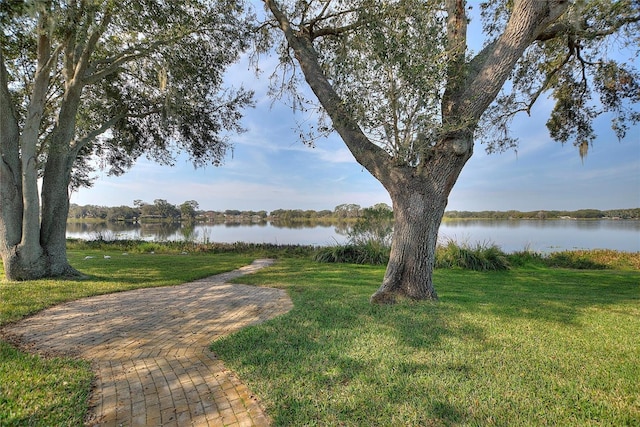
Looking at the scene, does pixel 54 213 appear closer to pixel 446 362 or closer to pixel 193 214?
pixel 446 362

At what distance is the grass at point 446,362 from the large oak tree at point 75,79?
232 inches

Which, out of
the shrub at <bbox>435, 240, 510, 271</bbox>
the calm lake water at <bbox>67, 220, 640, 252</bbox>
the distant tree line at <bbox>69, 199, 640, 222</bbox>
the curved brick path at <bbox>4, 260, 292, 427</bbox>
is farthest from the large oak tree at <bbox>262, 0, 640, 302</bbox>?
the distant tree line at <bbox>69, 199, 640, 222</bbox>

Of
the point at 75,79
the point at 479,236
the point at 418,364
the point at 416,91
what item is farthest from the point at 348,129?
the point at 479,236

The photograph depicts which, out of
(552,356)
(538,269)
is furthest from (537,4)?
(538,269)

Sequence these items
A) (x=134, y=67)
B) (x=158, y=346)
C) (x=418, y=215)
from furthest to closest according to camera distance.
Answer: (x=134, y=67), (x=418, y=215), (x=158, y=346)

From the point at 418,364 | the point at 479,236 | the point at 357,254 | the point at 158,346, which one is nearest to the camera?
the point at 418,364

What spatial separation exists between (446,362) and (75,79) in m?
8.80

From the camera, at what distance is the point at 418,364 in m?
2.59

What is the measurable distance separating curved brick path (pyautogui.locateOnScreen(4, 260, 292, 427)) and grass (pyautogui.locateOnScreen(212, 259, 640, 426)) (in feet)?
0.78

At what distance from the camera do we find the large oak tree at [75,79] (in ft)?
19.3

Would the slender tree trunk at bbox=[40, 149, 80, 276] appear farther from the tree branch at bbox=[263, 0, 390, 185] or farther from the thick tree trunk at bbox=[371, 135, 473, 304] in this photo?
the thick tree trunk at bbox=[371, 135, 473, 304]

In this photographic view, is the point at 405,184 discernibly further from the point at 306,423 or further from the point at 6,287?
the point at 6,287

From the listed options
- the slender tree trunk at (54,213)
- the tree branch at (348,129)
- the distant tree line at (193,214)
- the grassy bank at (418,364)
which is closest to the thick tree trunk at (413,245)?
the grassy bank at (418,364)

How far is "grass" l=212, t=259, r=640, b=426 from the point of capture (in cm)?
196
